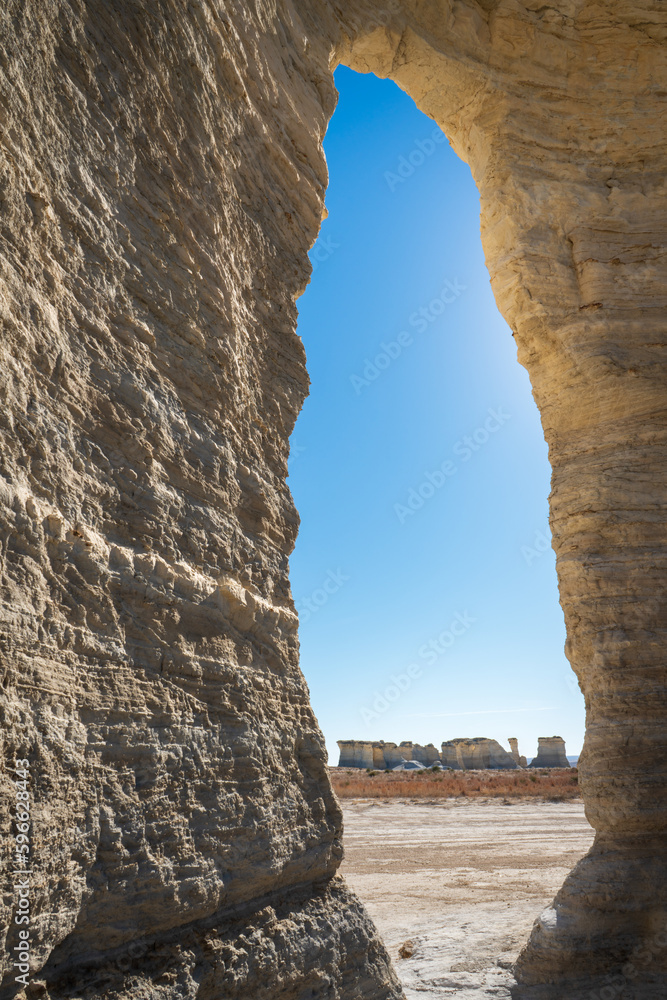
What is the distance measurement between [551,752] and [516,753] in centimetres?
512

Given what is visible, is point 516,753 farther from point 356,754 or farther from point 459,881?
point 459,881

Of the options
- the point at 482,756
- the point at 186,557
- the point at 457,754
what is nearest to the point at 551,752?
the point at 482,756

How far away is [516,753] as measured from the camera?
50.4 metres

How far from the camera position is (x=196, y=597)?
3129 millimetres

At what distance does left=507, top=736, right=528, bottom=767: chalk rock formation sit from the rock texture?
154 ft

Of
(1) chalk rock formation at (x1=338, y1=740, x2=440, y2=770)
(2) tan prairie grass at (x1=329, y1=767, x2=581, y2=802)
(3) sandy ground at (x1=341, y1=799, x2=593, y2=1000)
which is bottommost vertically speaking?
(1) chalk rock formation at (x1=338, y1=740, x2=440, y2=770)

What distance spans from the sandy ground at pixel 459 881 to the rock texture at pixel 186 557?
77 cm

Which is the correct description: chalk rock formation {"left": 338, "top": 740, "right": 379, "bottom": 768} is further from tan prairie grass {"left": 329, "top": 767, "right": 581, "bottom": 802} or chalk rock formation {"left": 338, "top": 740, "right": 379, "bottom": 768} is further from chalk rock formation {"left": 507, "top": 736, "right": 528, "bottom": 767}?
tan prairie grass {"left": 329, "top": 767, "right": 581, "bottom": 802}

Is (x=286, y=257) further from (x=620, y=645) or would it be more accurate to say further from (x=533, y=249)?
(x=620, y=645)

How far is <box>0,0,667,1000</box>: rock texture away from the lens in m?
2.36

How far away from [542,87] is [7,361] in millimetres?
8321

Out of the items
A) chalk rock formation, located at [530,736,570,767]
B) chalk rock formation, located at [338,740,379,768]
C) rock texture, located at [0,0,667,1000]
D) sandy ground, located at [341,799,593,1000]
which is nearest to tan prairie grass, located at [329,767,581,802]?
sandy ground, located at [341,799,593,1000]

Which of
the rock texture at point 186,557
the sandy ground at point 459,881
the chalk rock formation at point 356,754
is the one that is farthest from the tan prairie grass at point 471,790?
the rock texture at point 186,557

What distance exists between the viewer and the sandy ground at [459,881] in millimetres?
5863
